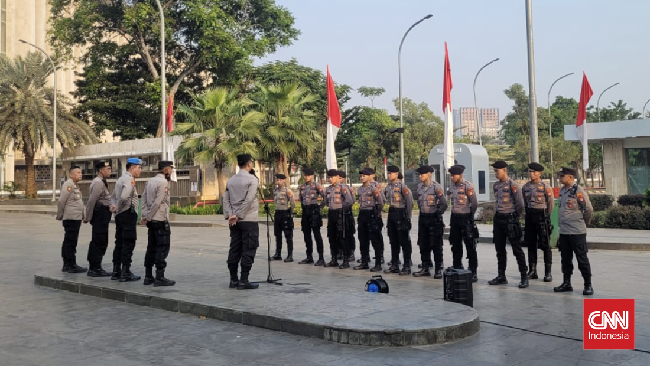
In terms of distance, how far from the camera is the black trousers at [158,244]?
9.11m

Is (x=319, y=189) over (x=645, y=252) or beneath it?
over

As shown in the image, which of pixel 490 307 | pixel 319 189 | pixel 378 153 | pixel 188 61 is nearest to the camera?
pixel 490 307

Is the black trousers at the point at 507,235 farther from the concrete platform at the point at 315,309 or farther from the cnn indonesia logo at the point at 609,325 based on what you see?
the concrete platform at the point at 315,309

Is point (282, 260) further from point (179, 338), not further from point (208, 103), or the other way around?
point (208, 103)

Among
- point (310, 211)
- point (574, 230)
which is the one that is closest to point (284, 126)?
point (310, 211)

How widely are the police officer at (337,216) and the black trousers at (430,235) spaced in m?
1.76

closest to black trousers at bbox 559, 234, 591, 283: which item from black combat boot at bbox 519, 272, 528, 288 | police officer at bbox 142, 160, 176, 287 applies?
black combat boot at bbox 519, 272, 528, 288

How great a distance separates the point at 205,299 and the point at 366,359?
3.01 m

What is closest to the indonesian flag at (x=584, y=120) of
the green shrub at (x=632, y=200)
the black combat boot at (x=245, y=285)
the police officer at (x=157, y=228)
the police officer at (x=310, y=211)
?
the green shrub at (x=632, y=200)

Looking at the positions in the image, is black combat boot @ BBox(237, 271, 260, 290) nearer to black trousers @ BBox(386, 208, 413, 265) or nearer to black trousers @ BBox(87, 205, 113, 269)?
black trousers @ BBox(87, 205, 113, 269)

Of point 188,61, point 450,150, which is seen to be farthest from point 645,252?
point 188,61

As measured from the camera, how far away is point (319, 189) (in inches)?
506

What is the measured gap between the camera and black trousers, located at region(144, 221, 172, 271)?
911cm

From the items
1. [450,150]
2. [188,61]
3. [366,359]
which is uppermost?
[188,61]
